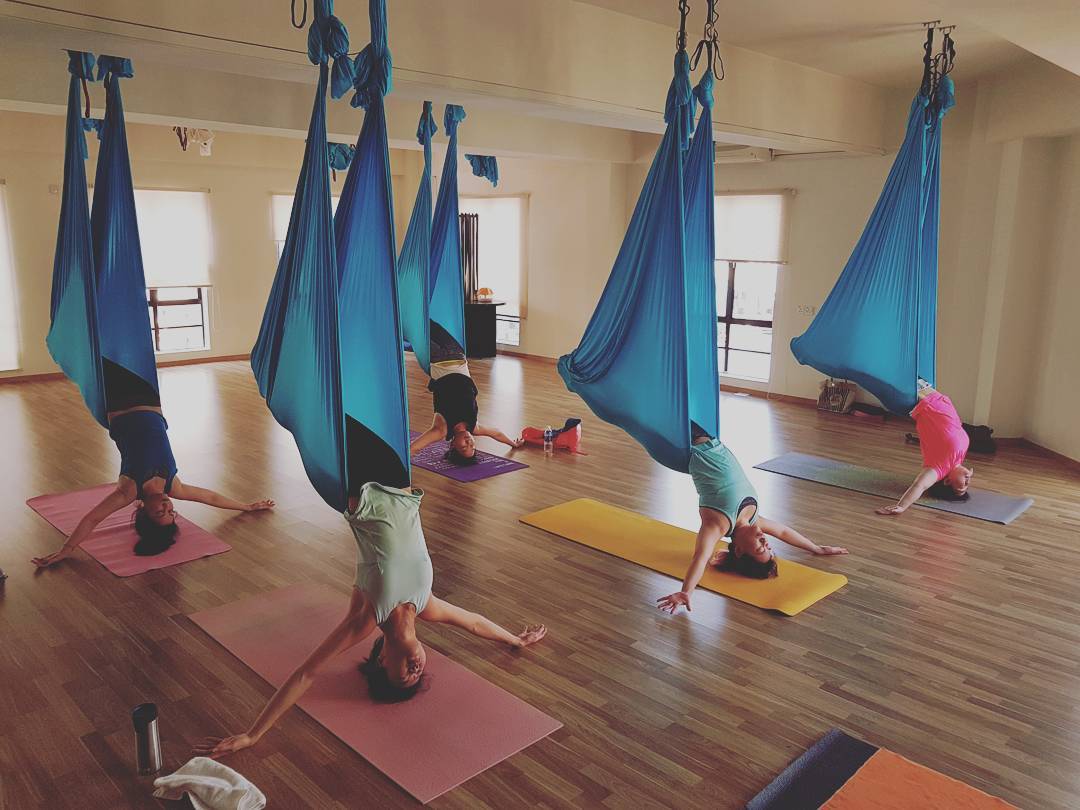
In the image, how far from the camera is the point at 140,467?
4.65 m

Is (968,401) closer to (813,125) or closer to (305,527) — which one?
(813,125)

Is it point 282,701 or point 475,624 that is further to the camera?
point 475,624

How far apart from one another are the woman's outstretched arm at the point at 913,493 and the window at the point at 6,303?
947 cm

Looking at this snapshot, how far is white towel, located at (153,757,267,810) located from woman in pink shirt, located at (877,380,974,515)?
173 inches

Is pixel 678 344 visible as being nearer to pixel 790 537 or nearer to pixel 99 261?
pixel 790 537

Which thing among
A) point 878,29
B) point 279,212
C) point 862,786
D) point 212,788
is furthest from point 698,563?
point 279,212

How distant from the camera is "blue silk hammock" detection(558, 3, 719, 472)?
165 inches

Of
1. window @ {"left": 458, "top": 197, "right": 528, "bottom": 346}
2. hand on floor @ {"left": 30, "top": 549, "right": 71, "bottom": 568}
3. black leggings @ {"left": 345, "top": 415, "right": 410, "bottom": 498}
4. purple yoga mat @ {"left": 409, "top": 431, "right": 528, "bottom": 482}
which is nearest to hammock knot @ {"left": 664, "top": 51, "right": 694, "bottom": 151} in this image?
black leggings @ {"left": 345, "top": 415, "right": 410, "bottom": 498}

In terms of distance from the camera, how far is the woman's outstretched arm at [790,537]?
4.67 m

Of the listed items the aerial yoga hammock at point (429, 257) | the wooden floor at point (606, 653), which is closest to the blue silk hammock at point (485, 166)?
the aerial yoga hammock at point (429, 257)

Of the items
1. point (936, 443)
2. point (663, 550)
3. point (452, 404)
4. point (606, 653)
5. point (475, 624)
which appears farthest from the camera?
point (452, 404)

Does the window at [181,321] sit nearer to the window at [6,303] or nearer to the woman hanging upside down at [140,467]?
the window at [6,303]

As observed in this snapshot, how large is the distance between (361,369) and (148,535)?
2.31m

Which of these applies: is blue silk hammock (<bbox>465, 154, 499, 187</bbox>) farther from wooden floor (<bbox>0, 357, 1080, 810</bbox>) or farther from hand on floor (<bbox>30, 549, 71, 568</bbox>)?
hand on floor (<bbox>30, 549, 71, 568</bbox>)
